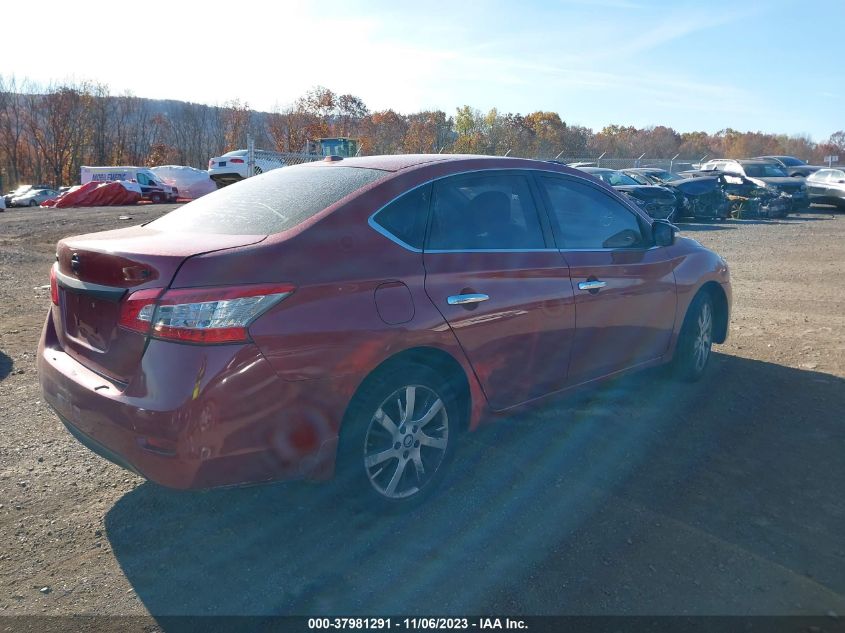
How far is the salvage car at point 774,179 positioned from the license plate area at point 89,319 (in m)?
24.4

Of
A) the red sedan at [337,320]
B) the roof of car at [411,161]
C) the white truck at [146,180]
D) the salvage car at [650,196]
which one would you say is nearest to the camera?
the red sedan at [337,320]

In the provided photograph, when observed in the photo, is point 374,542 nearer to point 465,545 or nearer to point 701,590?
point 465,545

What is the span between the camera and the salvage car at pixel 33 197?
1794 inches

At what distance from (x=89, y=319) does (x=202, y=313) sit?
0.74 m

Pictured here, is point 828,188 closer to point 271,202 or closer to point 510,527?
point 510,527

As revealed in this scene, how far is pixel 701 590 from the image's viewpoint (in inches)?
118

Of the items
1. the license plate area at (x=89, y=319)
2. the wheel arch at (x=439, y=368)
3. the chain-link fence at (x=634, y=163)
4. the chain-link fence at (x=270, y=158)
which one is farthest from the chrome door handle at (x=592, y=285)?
the chain-link fence at (x=634, y=163)

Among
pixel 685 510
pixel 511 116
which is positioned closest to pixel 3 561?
pixel 685 510

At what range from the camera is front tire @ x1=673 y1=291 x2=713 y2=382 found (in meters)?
5.33

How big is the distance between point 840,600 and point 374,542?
196 cm

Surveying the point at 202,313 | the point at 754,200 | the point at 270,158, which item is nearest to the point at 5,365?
the point at 202,313

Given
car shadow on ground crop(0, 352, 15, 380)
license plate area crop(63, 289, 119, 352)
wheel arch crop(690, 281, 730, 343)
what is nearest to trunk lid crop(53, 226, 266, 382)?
license plate area crop(63, 289, 119, 352)

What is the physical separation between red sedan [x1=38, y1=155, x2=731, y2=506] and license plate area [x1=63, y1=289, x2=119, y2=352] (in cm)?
1

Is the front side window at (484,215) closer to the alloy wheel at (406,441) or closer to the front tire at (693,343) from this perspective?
the alloy wheel at (406,441)
